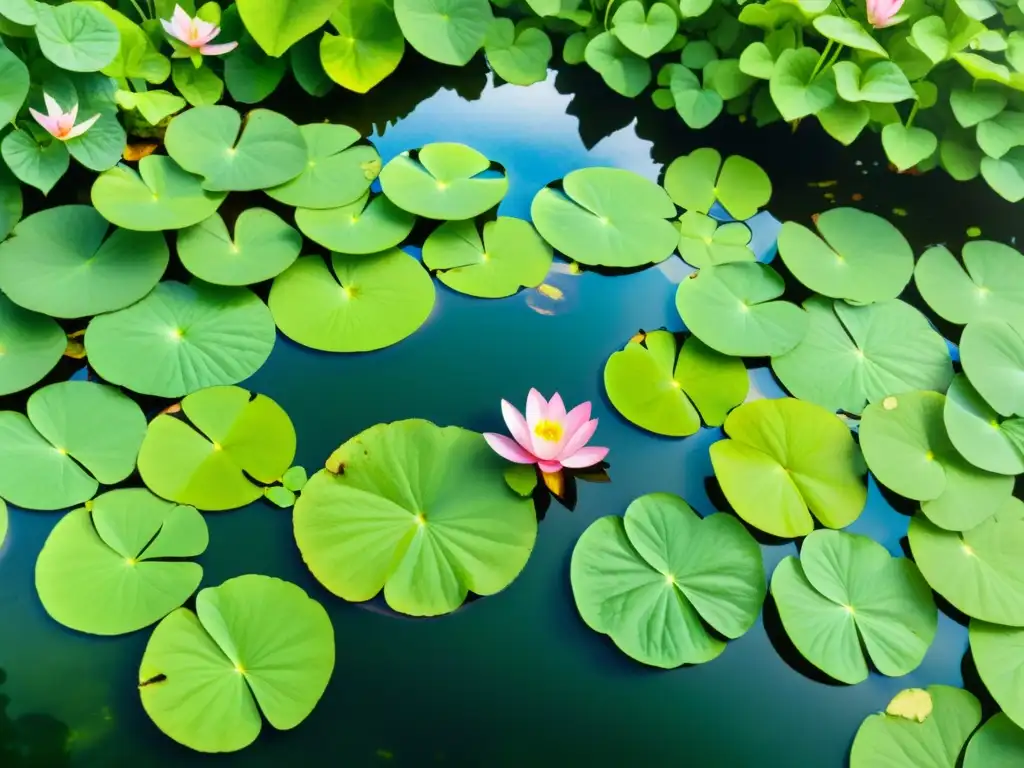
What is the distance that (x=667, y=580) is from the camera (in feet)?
5.16

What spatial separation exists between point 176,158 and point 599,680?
1894mm

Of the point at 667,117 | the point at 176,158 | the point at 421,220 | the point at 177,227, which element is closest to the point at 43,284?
the point at 177,227

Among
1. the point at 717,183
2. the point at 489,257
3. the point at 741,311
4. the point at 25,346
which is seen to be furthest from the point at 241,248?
the point at 717,183

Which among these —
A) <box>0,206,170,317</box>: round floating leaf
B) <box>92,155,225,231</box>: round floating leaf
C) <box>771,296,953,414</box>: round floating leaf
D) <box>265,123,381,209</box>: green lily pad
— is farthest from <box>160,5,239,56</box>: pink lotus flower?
<box>771,296,953,414</box>: round floating leaf

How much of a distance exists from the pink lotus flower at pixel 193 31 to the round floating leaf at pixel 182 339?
3.21 feet

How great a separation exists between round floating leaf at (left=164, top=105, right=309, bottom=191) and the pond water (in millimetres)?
590

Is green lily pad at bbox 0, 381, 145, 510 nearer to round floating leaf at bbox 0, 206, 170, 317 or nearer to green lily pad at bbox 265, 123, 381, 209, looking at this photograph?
round floating leaf at bbox 0, 206, 170, 317

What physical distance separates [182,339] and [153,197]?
0.49m

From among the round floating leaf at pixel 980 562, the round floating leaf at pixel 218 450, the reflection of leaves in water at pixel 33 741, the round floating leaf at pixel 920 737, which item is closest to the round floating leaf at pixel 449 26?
the round floating leaf at pixel 218 450

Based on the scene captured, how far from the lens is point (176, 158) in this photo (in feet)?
6.86

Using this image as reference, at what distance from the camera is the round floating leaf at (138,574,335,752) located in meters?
1.37

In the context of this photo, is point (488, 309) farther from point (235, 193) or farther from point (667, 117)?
point (667, 117)

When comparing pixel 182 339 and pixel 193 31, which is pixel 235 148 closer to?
pixel 193 31

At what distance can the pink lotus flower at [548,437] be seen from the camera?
1.65 metres
